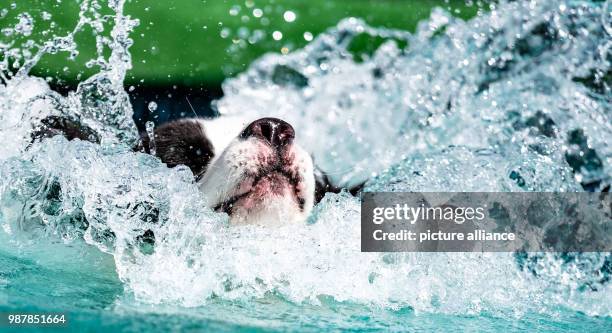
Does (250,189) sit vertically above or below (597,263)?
above

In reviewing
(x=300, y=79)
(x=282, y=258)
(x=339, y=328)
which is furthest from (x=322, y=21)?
(x=339, y=328)

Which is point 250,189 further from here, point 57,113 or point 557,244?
point 557,244

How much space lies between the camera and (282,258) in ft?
6.32

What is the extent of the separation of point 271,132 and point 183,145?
423mm

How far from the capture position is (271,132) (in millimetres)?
2047

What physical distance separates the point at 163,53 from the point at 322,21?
0.95 m

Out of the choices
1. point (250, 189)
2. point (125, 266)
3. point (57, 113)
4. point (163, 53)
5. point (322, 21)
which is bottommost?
point (125, 266)

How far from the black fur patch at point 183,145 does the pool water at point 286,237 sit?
98 millimetres

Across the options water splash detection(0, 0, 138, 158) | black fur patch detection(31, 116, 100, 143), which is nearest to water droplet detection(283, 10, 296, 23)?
water splash detection(0, 0, 138, 158)

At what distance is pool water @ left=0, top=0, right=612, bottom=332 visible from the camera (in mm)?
1687

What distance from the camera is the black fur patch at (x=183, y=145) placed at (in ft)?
7.53

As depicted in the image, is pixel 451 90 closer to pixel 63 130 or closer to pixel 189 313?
pixel 63 130

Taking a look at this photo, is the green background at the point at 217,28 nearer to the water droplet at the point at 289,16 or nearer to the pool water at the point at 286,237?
the water droplet at the point at 289,16

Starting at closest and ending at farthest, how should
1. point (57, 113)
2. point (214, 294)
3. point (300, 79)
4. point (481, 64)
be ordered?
point (214, 294) → point (57, 113) → point (481, 64) → point (300, 79)
